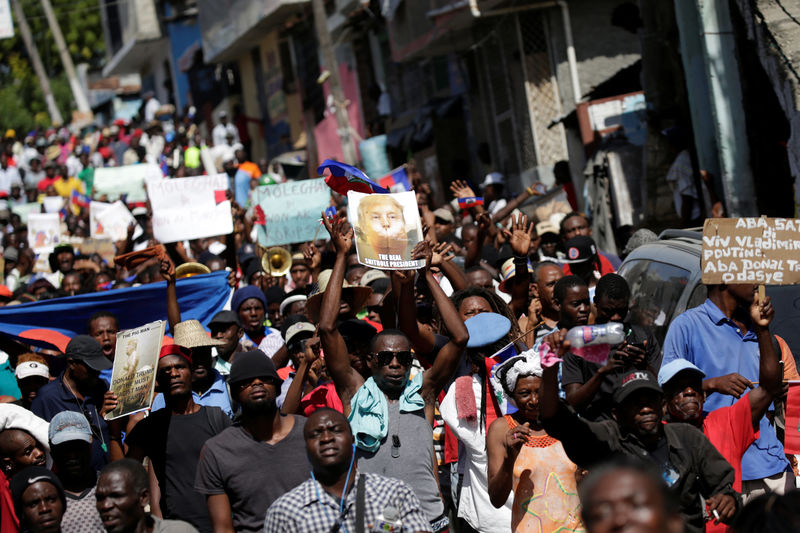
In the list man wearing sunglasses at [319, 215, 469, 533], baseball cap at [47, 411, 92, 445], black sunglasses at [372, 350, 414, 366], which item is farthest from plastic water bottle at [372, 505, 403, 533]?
baseball cap at [47, 411, 92, 445]

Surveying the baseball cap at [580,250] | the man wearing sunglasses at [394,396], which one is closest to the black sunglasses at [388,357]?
the man wearing sunglasses at [394,396]

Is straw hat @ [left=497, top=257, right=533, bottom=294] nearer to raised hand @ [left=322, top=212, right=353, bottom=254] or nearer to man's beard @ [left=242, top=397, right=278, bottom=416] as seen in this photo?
raised hand @ [left=322, top=212, right=353, bottom=254]

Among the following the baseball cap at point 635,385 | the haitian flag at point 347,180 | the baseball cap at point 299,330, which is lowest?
the baseball cap at point 635,385

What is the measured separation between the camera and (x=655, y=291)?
6.74m

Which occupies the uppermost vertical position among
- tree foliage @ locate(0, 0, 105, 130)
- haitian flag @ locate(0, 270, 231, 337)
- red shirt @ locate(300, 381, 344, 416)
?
tree foliage @ locate(0, 0, 105, 130)

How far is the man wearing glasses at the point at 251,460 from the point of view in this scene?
5.04m

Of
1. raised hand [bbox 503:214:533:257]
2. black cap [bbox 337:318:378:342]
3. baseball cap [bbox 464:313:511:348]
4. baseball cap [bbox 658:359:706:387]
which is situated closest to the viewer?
baseball cap [bbox 658:359:706:387]

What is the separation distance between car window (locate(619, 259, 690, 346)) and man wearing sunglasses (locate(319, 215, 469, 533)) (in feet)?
4.76

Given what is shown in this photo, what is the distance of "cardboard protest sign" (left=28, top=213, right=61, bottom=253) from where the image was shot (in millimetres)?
15000

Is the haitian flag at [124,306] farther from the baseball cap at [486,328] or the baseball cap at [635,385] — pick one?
the baseball cap at [635,385]

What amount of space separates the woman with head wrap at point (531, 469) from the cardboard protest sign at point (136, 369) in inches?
77.4

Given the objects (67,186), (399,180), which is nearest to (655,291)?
(399,180)

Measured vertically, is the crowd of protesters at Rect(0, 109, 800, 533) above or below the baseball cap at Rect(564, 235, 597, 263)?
below

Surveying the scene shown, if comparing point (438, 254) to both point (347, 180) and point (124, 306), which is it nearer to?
point (347, 180)
